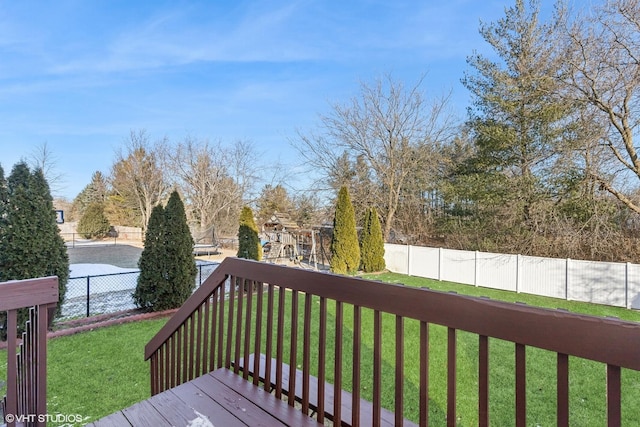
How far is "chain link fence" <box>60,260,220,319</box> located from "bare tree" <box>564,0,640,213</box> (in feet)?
27.1

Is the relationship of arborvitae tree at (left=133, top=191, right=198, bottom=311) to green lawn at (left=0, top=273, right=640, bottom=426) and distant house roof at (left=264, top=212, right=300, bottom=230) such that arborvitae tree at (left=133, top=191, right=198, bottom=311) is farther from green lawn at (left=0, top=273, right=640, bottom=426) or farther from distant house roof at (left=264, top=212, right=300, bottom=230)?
distant house roof at (left=264, top=212, right=300, bottom=230)

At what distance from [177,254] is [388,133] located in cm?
871

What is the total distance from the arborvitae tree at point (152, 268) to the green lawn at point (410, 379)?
3.10ft

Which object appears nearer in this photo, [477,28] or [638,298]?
[638,298]

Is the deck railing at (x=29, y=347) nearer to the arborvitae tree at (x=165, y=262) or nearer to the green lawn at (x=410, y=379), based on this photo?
the green lawn at (x=410, y=379)

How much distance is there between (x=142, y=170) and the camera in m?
19.1

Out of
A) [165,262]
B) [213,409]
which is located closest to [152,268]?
[165,262]

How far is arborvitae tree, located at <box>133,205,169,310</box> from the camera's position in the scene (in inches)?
227

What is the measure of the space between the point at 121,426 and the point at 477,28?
444 inches

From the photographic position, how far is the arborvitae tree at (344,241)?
33.1 ft

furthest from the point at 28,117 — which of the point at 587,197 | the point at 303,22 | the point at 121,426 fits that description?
the point at 587,197

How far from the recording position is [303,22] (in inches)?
262

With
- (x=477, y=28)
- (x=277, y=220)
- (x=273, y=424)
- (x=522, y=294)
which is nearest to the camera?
(x=273, y=424)

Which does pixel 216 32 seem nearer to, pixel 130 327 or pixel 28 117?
pixel 130 327
